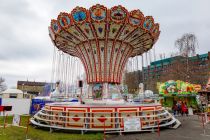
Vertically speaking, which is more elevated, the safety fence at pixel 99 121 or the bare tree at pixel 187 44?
the bare tree at pixel 187 44

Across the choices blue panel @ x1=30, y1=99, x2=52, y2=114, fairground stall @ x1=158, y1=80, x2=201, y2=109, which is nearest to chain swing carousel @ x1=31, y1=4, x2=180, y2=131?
blue panel @ x1=30, y1=99, x2=52, y2=114

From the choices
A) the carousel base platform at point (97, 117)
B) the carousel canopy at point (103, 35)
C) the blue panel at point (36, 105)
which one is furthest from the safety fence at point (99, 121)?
the blue panel at point (36, 105)

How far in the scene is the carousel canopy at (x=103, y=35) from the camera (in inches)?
556

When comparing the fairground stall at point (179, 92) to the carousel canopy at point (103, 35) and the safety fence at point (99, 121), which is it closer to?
the carousel canopy at point (103, 35)

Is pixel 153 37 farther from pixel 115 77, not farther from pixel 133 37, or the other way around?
pixel 115 77

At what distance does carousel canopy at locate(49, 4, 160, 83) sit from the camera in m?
14.1

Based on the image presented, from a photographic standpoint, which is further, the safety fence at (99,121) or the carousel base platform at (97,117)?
the carousel base platform at (97,117)

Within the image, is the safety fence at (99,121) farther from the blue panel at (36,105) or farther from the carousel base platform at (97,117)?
the blue panel at (36,105)

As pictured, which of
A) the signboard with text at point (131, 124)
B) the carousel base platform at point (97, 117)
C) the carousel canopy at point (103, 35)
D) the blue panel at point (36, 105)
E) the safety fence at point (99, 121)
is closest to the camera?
the signboard with text at point (131, 124)

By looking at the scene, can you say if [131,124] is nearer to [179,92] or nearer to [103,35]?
[103,35]

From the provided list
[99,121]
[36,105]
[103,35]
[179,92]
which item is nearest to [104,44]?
[103,35]

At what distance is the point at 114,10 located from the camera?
13922mm

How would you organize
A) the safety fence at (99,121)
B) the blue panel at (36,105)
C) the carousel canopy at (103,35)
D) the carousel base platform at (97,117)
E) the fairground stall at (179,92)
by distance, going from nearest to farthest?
the safety fence at (99,121), the carousel base platform at (97,117), the carousel canopy at (103,35), the blue panel at (36,105), the fairground stall at (179,92)

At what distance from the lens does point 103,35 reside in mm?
16094
